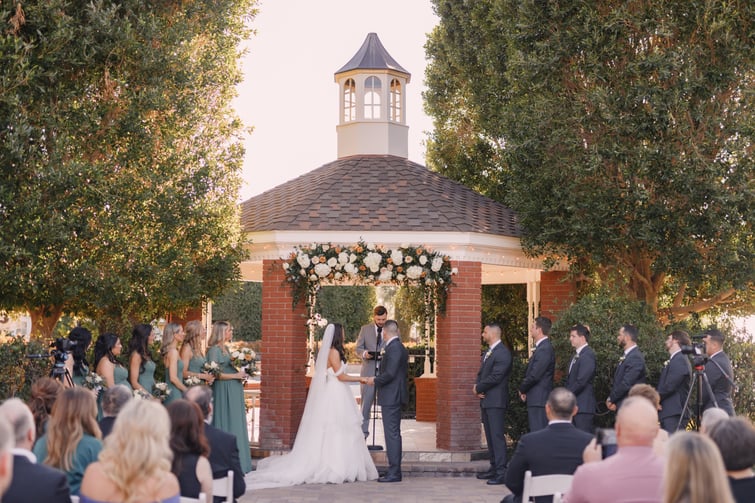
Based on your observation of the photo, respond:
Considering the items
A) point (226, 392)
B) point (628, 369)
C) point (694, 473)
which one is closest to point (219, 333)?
point (226, 392)

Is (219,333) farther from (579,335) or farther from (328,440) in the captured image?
(579,335)

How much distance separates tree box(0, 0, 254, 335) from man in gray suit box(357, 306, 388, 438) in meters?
2.55

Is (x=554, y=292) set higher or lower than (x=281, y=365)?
higher

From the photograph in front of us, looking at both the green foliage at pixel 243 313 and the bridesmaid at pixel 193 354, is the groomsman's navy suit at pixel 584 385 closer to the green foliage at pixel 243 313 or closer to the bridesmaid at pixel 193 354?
the bridesmaid at pixel 193 354

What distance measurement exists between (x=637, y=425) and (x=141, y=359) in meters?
7.33

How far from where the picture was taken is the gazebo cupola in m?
17.7

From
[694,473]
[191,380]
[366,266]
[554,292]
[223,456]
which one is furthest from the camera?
[554,292]

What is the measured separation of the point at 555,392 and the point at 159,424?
322cm

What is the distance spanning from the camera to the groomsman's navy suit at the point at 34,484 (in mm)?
Answer: 4629

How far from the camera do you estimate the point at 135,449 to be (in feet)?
15.0

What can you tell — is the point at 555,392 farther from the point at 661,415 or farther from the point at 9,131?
the point at 9,131

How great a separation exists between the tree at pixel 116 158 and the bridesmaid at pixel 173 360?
97 cm

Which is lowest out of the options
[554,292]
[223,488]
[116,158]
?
[223,488]

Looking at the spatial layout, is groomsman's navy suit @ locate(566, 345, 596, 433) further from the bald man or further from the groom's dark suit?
the bald man
